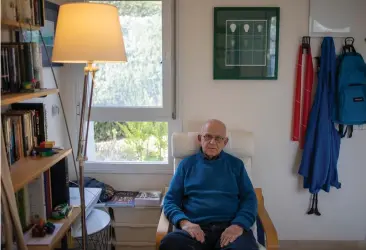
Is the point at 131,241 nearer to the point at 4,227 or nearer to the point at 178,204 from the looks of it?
the point at 178,204

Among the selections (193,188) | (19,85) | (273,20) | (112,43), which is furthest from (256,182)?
(19,85)

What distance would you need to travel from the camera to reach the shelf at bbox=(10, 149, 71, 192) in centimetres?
172

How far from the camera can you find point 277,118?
297 cm

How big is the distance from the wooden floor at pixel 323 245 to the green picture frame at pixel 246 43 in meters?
1.34

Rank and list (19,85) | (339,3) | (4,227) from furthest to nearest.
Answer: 1. (339,3)
2. (19,85)
3. (4,227)

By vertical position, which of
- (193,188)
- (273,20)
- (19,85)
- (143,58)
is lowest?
(193,188)

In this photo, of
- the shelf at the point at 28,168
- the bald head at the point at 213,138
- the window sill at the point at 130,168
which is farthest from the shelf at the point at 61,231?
the bald head at the point at 213,138

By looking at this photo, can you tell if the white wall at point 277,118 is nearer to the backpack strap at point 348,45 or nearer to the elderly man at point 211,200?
the backpack strap at point 348,45

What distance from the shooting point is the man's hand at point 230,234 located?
216cm

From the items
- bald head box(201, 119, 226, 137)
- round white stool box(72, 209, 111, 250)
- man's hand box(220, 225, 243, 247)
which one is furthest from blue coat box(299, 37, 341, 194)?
round white stool box(72, 209, 111, 250)

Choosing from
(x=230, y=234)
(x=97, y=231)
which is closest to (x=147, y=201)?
(x=97, y=231)

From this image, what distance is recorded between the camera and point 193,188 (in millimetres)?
2475

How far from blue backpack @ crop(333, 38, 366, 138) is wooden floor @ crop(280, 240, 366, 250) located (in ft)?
3.31

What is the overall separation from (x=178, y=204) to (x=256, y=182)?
840 mm
